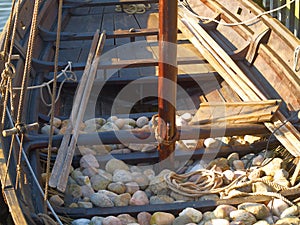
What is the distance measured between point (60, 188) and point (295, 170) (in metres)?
1.12

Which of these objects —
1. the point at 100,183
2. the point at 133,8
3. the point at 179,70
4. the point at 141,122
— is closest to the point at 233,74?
the point at 179,70

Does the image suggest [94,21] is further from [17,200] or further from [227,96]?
[17,200]

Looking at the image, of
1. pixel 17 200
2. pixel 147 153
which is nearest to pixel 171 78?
pixel 147 153

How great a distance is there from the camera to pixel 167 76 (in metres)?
2.90

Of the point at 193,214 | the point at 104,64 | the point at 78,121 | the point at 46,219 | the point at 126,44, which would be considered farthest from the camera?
the point at 126,44

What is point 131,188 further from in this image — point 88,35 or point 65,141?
point 88,35

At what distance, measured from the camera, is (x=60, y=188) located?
2.58m

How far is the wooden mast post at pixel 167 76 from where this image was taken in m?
2.83

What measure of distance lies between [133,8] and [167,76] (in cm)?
310

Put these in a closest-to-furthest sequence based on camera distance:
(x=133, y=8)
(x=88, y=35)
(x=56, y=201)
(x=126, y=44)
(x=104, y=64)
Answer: (x=56, y=201) → (x=104, y=64) → (x=88, y=35) → (x=126, y=44) → (x=133, y=8)

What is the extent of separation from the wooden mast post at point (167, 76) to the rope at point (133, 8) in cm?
300

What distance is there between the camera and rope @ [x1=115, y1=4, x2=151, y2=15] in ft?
19.1

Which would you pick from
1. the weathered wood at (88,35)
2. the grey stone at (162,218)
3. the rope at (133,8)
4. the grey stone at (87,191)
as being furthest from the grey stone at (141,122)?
the rope at (133,8)

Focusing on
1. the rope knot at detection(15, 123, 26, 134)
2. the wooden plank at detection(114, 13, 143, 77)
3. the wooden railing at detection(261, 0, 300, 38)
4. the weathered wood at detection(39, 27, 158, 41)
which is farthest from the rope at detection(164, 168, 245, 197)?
the wooden railing at detection(261, 0, 300, 38)
